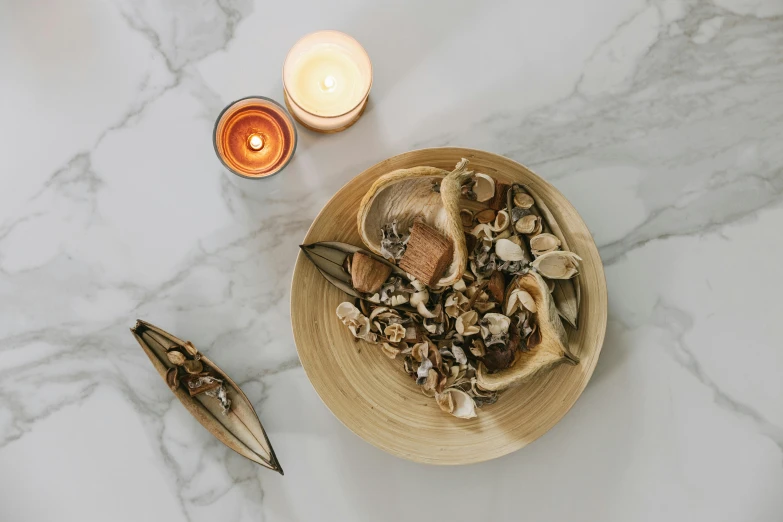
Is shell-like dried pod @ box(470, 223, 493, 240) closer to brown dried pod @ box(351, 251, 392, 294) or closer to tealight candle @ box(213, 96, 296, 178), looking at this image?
brown dried pod @ box(351, 251, 392, 294)

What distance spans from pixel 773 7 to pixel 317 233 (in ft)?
2.26

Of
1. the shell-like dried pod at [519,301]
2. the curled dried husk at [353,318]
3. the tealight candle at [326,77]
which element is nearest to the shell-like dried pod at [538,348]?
the shell-like dried pod at [519,301]

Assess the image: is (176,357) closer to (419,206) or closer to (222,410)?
(222,410)

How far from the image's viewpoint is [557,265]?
2.05ft

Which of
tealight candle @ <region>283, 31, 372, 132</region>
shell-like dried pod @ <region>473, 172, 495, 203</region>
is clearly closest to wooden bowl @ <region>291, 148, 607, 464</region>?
shell-like dried pod @ <region>473, 172, 495, 203</region>

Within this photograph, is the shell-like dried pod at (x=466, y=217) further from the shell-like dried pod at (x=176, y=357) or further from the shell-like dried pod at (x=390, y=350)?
the shell-like dried pod at (x=176, y=357)

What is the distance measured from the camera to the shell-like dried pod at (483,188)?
0.63 meters

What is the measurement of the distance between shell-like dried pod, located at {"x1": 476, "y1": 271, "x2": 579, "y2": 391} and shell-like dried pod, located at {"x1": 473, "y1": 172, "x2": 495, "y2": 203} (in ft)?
0.33

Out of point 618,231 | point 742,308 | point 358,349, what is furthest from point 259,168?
point 742,308

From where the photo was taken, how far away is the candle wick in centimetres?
69

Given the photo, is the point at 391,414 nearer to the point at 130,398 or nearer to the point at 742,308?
the point at 130,398

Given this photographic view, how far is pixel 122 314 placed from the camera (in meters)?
0.74

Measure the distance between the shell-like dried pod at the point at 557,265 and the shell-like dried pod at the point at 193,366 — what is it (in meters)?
0.44

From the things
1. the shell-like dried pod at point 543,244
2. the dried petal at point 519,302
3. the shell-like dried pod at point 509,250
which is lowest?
the dried petal at point 519,302
